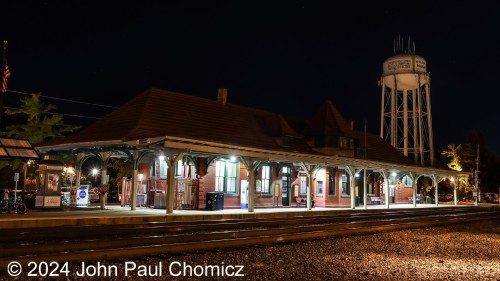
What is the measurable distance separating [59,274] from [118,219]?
33.5 ft

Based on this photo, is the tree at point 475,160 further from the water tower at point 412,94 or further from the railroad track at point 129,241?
the railroad track at point 129,241

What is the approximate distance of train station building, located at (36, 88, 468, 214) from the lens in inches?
885

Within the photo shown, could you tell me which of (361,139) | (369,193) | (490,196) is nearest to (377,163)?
(369,193)

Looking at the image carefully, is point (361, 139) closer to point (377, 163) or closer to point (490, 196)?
point (377, 163)

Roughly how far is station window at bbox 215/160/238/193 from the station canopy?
32.7 feet

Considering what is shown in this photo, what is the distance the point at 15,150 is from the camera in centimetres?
1941

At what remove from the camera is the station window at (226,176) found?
89.7ft

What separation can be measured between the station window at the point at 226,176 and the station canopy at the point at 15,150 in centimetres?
997

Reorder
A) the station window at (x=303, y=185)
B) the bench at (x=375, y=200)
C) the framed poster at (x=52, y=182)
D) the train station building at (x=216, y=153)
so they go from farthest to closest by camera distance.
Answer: the bench at (x=375, y=200), the station window at (x=303, y=185), the train station building at (x=216, y=153), the framed poster at (x=52, y=182)

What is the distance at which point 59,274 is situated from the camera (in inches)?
322

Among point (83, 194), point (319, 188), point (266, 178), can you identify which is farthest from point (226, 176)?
point (319, 188)

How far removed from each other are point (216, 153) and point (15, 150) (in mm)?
7994

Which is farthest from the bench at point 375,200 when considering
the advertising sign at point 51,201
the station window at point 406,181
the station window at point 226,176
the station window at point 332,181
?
the advertising sign at point 51,201

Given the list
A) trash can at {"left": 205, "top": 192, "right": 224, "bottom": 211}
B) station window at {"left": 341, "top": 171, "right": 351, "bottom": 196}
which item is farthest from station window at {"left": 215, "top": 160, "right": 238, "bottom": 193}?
station window at {"left": 341, "top": 171, "right": 351, "bottom": 196}
